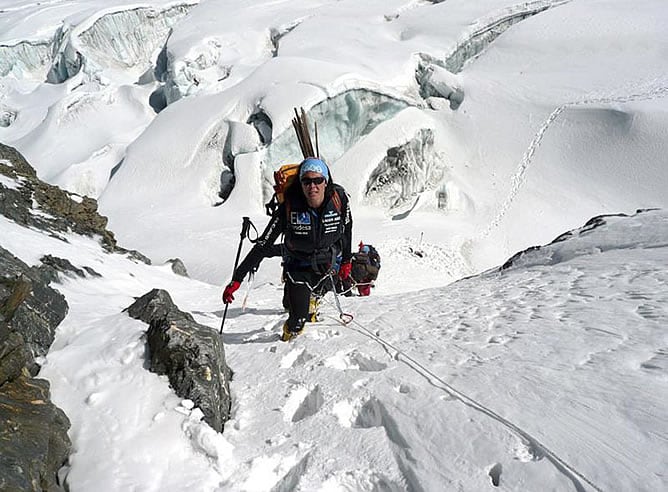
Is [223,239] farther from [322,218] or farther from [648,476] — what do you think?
[648,476]

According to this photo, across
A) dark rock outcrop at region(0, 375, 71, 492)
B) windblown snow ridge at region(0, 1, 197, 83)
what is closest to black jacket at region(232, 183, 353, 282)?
dark rock outcrop at region(0, 375, 71, 492)

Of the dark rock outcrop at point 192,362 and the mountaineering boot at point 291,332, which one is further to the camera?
the mountaineering boot at point 291,332

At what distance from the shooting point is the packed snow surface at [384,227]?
2.24 meters

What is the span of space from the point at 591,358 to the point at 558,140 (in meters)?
16.7

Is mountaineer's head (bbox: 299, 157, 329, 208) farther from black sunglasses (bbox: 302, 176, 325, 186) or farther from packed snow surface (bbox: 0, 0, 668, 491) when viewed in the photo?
packed snow surface (bbox: 0, 0, 668, 491)

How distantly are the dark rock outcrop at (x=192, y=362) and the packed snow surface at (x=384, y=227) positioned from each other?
10cm

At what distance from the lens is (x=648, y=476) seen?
1.76 metres

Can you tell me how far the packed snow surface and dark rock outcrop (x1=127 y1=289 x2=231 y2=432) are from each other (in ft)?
0.33

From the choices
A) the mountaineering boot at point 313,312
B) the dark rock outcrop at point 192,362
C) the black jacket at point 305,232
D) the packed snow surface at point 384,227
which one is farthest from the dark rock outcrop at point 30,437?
the mountaineering boot at point 313,312

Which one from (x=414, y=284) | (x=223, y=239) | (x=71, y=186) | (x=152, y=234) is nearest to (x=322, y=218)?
(x=414, y=284)

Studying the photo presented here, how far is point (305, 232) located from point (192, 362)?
1697 millimetres

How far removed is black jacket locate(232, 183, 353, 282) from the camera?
394 centimetres

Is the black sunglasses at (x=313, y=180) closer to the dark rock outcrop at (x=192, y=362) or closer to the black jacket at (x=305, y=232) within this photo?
the black jacket at (x=305, y=232)

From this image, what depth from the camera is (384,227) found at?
570 inches
